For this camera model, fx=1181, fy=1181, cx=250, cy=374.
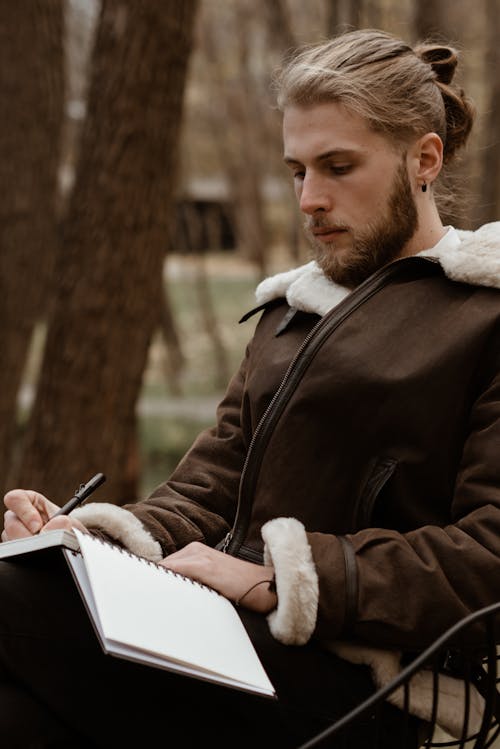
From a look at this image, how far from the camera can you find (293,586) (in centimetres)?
208

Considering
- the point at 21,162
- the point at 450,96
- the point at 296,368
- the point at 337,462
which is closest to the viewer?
the point at 337,462

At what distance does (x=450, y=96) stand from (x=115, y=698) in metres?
1.50

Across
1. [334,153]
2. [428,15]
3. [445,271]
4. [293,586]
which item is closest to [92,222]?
[334,153]

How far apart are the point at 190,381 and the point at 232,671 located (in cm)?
1565

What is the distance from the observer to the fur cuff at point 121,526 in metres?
2.47

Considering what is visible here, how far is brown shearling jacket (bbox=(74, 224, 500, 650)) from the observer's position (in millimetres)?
2086

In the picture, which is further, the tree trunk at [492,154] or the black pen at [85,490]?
the tree trunk at [492,154]

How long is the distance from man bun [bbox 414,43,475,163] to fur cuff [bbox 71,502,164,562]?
1092 millimetres

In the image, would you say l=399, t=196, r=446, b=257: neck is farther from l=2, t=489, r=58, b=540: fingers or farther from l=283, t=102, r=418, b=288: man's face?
l=2, t=489, r=58, b=540: fingers

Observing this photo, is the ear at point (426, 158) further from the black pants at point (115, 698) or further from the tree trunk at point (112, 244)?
the tree trunk at point (112, 244)

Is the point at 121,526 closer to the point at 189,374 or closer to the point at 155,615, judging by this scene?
the point at 155,615

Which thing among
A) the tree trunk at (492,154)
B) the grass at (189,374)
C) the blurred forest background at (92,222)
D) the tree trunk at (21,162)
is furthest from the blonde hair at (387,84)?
the tree trunk at (492,154)

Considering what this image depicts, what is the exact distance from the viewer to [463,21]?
12391mm

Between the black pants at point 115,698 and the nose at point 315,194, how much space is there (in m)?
0.92
